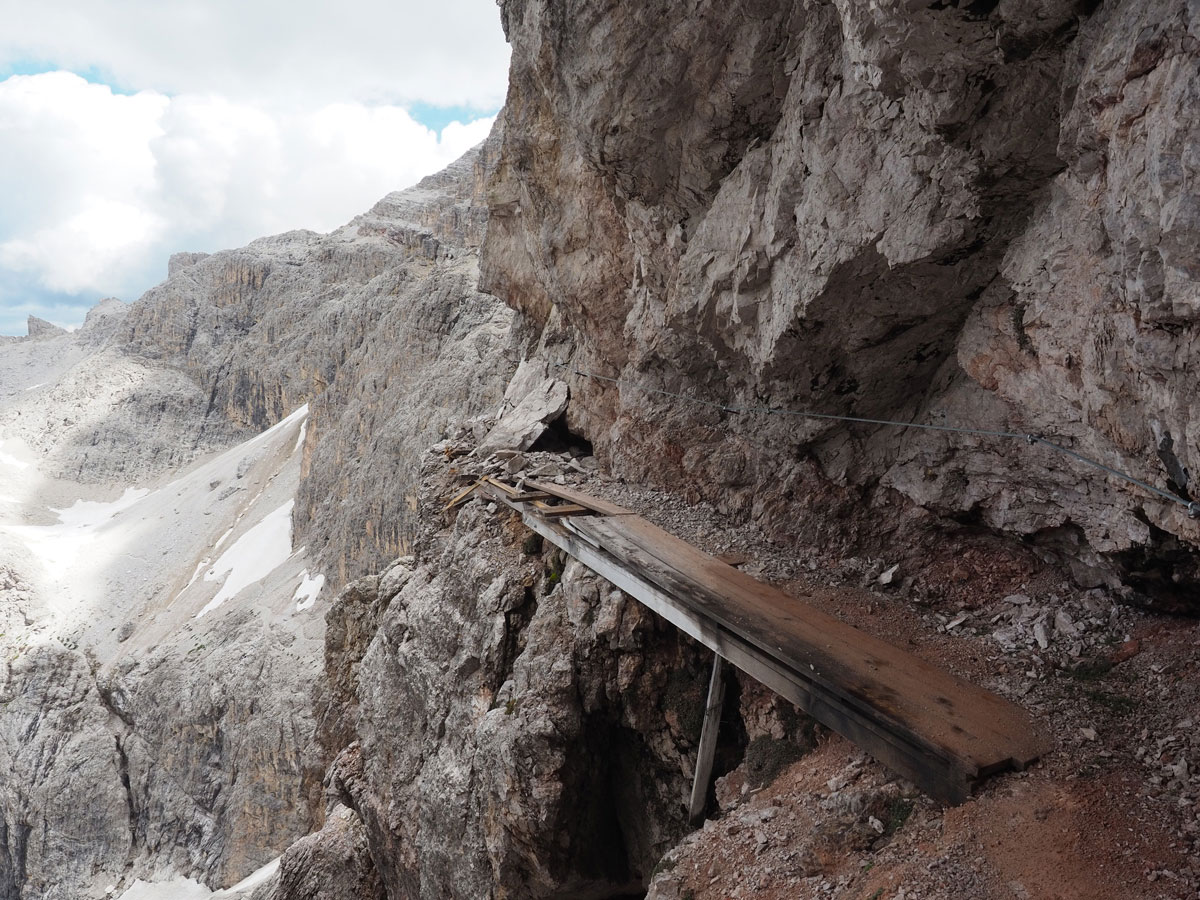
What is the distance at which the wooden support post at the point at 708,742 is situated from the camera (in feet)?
23.7

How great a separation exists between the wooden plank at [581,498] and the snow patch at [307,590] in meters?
24.3

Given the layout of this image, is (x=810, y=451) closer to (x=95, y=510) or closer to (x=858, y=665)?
(x=858, y=665)

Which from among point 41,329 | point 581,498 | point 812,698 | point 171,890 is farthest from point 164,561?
point 41,329

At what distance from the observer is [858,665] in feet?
19.7

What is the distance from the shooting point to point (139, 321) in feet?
276

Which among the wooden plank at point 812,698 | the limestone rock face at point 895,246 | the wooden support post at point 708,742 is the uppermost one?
the limestone rock face at point 895,246

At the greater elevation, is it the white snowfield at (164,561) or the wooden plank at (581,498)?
the wooden plank at (581,498)

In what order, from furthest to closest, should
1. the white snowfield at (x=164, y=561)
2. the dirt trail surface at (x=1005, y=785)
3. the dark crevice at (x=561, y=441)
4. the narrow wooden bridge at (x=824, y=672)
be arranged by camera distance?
the white snowfield at (x=164, y=561), the dark crevice at (x=561, y=441), the narrow wooden bridge at (x=824, y=672), the dirt trail surface at (x=1005, y=785)

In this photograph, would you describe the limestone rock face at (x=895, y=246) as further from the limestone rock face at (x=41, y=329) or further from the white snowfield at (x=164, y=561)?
the limestone rock face at (x=41, y=329)

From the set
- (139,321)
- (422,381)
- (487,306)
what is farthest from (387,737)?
(139,321)

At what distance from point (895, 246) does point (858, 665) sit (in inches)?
148

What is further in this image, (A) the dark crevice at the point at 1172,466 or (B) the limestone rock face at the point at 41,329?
(B) the limestone rock face at the point at 41,329

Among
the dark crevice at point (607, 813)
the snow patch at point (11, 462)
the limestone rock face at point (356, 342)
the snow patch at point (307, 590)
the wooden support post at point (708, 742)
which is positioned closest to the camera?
the wooden support post at point (708, 742)

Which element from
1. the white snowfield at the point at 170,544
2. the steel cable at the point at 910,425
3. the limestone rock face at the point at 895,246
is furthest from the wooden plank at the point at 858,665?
the white snowfield at the point at 170,544
